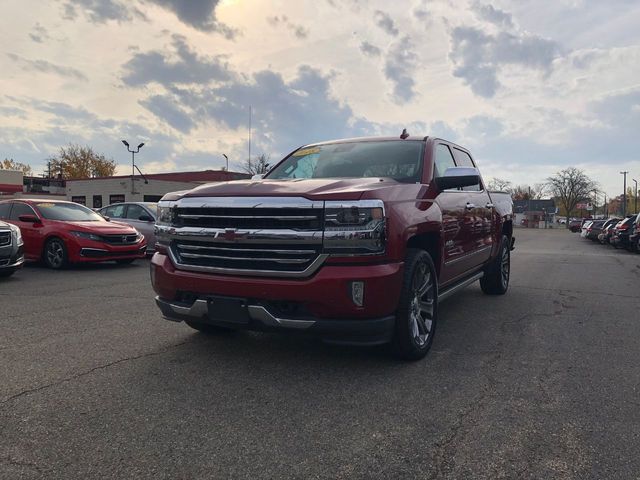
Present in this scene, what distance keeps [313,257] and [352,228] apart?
0.33 metres

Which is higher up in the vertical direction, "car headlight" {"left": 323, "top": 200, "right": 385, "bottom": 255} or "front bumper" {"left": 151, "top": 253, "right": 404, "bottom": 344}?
"car headlight" {"left": 323, "top": 200, "right": 385, "bottom": 255}

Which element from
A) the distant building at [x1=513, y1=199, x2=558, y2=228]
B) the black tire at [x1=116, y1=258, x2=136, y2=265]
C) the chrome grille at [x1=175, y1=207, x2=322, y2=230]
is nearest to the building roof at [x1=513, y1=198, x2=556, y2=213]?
the distant building at [x1=513, y1=199, x2=558, y2=228]

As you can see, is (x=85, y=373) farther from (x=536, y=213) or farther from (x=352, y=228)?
(x=536, y=213)

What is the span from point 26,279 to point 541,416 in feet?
28.1

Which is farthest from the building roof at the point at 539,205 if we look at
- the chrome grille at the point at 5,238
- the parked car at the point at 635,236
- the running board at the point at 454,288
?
the chrome grille at the point at 5,238

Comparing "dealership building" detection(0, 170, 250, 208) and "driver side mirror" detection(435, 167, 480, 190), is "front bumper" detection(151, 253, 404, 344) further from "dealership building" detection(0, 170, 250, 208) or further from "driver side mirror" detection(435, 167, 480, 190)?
"dealership building" detection(0, 170, 250, 208)

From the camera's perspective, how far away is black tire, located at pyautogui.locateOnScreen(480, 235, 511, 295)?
7.28 m

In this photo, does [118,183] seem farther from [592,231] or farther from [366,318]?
[366,318]

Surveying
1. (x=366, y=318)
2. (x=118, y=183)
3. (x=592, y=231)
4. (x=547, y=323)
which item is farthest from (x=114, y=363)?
(x=118, y=183)

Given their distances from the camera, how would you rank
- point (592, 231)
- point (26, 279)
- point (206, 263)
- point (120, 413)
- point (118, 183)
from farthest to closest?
point (118, 183)
point (592, 231)
point (26, 279)
point (206, 263)
point (120, 413)

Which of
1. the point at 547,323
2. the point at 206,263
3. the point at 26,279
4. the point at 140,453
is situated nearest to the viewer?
the point at 140,453

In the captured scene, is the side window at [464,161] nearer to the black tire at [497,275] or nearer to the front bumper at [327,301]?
the black tire at [497,275]

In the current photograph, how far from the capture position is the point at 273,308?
354 cm

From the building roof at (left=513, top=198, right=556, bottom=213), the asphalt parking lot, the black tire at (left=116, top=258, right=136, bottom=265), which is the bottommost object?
the asphalt parking lot
